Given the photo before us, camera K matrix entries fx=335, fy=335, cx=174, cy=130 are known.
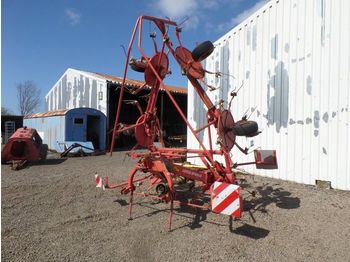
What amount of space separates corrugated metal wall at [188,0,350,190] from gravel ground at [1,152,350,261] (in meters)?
0.96

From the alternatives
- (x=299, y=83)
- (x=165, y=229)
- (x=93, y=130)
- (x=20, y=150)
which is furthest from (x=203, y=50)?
(x=93, y=130)

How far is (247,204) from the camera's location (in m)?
5.93

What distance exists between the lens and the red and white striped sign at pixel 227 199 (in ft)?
14.0

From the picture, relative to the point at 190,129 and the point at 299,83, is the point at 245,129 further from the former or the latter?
the point at 299,83

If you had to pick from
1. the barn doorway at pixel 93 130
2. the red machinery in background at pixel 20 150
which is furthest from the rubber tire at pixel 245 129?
the barn doorway at pixel 93 130

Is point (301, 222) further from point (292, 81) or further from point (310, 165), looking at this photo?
point (292, 81)

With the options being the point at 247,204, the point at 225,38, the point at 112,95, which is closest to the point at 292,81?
the point at 225,38

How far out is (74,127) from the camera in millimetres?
15891

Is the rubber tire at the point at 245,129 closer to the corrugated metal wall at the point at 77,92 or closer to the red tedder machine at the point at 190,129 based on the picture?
the red tedder machine at the point at 190,129

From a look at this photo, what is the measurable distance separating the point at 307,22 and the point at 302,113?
6.87 ft

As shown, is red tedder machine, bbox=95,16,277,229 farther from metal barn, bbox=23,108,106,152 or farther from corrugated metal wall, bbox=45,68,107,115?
corrugated metal wall, bbox=45,68,107,115

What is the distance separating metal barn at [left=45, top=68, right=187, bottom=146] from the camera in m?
18.4

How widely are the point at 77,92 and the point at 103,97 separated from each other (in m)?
3.44

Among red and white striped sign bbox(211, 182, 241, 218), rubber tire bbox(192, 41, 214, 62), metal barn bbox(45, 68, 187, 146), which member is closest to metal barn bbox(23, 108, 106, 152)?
metal barn bbox(45, 68, 187, 146)
